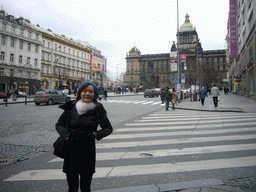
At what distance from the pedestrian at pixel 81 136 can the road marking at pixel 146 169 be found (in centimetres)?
136

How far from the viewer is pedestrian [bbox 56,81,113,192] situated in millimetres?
2471

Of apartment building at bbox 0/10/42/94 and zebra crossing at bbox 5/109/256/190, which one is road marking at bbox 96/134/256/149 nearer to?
zebra crossing at bbox 5/109/256/190

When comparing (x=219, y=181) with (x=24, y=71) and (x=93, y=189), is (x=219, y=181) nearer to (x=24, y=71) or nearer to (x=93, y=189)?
(x=93, y=189)

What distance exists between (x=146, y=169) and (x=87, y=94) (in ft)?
7.45

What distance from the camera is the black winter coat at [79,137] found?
246 centimetres

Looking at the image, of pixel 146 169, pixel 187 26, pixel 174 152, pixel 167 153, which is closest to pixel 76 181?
pixel 146 169

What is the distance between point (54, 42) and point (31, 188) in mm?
61427

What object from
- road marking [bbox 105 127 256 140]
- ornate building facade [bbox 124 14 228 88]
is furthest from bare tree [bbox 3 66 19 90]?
ornate building facade [bbox 124 14 228 88]

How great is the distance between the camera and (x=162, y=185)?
11.1ft

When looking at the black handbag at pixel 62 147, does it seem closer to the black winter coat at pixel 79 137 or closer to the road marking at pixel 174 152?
the black winter coat at pixel 79 137

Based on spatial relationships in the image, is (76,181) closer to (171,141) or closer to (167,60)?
(171,141)

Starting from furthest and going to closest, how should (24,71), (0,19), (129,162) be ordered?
(24,71), (0,19), (129,162)

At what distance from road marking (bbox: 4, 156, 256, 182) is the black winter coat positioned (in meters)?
1.44

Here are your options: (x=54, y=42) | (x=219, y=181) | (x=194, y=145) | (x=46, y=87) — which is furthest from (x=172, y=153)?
(x=54, y=42)
